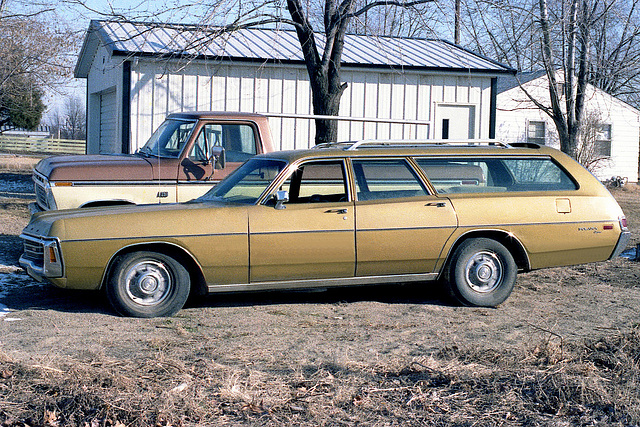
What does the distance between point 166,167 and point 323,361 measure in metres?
4.25

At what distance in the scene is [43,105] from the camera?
45.3 meters

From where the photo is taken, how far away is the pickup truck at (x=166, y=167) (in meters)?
8.46

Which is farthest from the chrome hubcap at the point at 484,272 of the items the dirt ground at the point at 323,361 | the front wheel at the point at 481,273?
the dirt ground at the point at 323,361

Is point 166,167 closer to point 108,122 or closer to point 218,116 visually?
point 218,116

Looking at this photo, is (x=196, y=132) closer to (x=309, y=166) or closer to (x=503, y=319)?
(x=309, y=166)

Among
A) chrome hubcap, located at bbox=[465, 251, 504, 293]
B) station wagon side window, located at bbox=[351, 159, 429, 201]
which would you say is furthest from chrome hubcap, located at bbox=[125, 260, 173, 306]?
chrome hubcap, located at bbox=[465, 251, 504, 293]

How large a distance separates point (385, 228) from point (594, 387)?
270 centimetres

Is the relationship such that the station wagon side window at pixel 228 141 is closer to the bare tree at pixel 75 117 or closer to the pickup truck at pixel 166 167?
the pickup truck at pixel 166 167

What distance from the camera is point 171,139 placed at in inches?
357

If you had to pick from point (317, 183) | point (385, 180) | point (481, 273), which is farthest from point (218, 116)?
point (481, 273)

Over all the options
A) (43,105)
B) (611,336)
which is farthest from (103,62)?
(43,105)

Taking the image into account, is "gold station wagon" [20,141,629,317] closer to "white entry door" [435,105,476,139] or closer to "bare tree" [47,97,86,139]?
"white entry door" [435,105,476,139]

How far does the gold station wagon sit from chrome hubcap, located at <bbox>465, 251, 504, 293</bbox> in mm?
11

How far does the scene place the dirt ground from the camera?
165 inches
